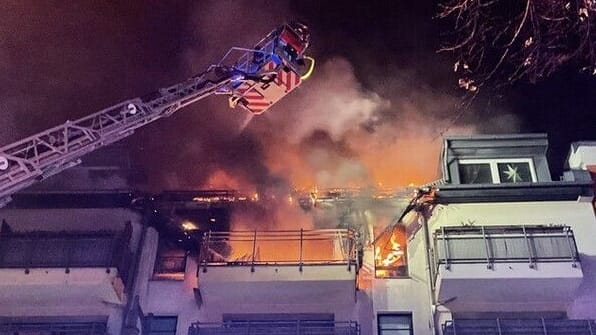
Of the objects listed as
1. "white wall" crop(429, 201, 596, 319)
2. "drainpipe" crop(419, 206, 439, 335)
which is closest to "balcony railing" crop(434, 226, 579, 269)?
"drainpipe" crop(419, 206, 439, 335)

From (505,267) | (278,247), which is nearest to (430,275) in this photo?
(505,267)

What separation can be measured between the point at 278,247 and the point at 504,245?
6222 millimetres

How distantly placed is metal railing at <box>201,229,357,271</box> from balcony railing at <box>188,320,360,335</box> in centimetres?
161

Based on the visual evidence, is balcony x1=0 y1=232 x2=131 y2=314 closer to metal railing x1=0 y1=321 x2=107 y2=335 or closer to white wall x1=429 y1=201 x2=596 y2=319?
metal railing x1=0 y1=321 x2=107 y2=335

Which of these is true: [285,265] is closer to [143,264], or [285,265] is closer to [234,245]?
[234,245]

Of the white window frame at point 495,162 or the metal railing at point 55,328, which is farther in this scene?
the white window frame at point 495,162

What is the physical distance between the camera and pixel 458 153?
20531mm

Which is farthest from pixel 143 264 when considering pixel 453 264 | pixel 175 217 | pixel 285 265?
pixel 453 264

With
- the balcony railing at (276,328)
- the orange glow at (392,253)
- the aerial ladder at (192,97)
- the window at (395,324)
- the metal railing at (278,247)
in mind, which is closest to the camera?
the aerial ladder at (192,97)

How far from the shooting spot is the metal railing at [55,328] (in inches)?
692

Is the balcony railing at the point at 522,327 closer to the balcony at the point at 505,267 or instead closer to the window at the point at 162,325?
the balcony at the point at 505,267

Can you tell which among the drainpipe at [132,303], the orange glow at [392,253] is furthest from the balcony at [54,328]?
the orange glow at [392,253]

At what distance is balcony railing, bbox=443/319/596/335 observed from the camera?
16172 millimetres

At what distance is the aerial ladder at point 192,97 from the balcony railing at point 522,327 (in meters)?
7.80
